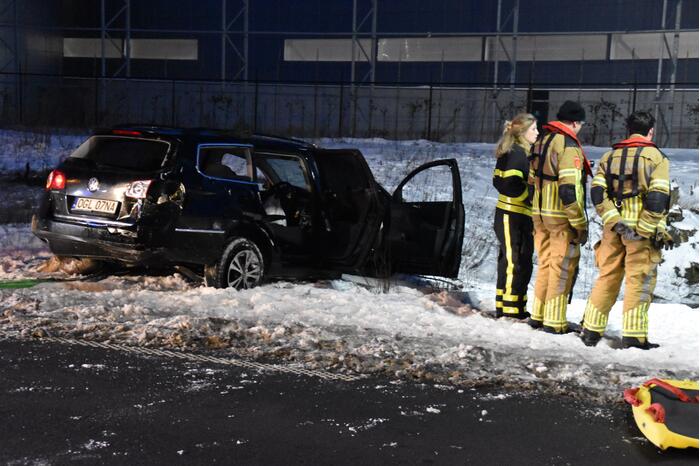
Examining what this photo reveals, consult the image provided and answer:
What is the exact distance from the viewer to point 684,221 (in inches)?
493

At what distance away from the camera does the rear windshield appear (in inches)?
316

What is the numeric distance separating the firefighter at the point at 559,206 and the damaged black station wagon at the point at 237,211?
3.92 ft

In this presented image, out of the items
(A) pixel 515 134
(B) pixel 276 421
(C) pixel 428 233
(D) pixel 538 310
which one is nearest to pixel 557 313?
(D) pixel 538 310

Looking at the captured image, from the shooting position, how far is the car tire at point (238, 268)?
8.34m

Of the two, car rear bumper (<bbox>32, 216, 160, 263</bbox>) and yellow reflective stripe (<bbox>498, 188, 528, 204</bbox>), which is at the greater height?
yellow reflective stripe (<bbox>498, 188, 528, 204</bbox>)

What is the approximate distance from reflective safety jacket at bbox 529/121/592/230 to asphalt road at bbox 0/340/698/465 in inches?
81.3

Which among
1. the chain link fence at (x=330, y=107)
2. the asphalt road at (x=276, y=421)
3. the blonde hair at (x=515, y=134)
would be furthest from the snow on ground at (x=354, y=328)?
the chain link fence at (x=330, y=107)

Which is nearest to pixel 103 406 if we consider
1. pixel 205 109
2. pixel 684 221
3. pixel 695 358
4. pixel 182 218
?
pixel 182 218

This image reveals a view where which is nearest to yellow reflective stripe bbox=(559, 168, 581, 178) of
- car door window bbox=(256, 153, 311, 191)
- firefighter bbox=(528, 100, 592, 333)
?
firefighter bbox=(528, 100, 592, 333)

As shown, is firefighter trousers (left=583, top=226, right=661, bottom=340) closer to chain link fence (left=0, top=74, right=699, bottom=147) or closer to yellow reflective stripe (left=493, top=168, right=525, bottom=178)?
yellow reflective stripe (left=493, top=168, right=525, bottom=178)

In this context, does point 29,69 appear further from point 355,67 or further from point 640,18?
point 640,18

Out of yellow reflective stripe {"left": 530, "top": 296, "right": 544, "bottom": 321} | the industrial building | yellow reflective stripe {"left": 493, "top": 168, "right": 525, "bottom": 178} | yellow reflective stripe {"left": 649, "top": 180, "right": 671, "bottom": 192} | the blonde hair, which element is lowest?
yellow reflective stripe {"left": 530, "top": 296, "right": 544, "bottom": 321}

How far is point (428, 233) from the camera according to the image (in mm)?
8586

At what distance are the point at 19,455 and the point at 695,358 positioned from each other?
4.68 meters
